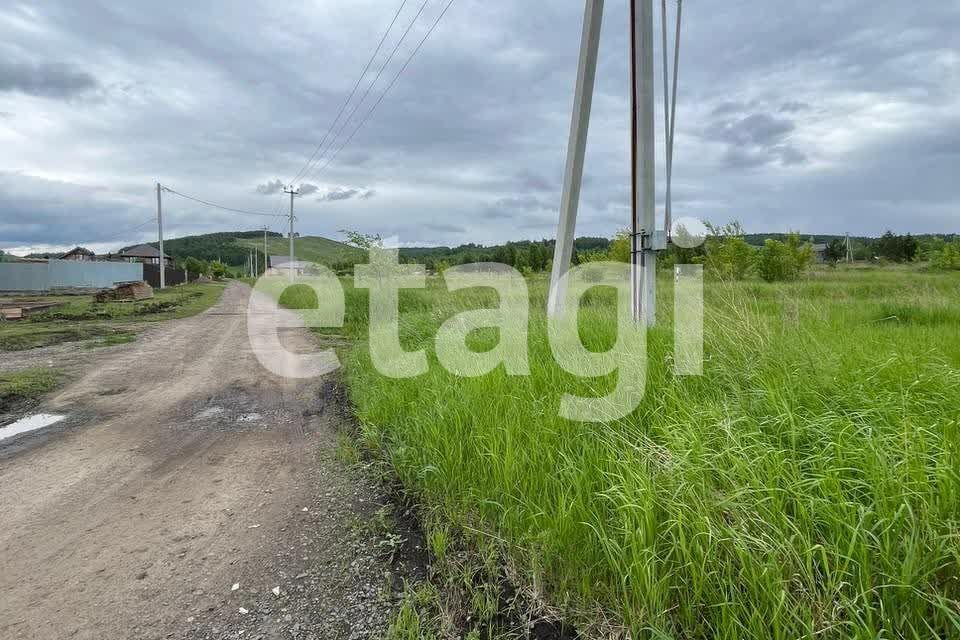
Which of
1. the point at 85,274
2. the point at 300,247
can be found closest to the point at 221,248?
the point at 300,247

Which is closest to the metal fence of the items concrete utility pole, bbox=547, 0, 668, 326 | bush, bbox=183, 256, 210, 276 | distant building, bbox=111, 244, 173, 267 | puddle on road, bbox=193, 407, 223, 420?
puddle on road, bbox=193, 407, 223, 420

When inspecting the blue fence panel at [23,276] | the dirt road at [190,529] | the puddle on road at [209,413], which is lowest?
the dirt road at [190,529]

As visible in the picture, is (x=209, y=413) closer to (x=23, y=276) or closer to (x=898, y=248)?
(x=23, y=276)

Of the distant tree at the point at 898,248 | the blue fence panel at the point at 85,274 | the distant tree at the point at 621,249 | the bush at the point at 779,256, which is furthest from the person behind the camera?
the distant tree at the point at 898,248

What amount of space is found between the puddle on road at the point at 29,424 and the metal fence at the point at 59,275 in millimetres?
26911

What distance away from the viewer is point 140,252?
7425 cm

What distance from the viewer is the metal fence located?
24359 mm

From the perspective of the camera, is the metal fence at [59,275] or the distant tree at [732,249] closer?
the distant tree at [732,249]

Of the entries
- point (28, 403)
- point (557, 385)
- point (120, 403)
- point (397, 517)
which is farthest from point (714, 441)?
point (28, 403)

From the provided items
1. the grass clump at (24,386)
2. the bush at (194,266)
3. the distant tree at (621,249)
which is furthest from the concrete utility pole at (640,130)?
the bush at (194,266)

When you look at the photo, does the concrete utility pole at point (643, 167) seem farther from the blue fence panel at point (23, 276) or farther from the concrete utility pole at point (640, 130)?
the blue fence panel at point (23, 276)

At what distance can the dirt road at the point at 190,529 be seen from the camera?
2062mm

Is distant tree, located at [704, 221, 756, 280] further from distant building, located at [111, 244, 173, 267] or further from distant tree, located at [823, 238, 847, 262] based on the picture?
distant building, located at [111, 244, 173, 267]

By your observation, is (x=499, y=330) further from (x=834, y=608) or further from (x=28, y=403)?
(x=28, y=403)
